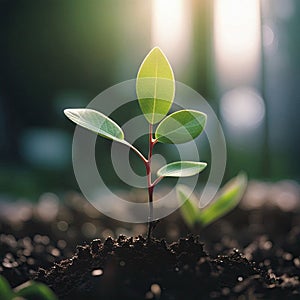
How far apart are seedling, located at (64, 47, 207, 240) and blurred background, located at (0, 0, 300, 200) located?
13.5ft

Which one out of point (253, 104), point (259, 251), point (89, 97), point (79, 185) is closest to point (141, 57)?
point (89, 97)

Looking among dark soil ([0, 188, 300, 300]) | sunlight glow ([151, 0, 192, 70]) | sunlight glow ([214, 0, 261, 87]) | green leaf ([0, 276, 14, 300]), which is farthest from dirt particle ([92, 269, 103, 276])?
sunlight glow ([151, 0, 192, 70])

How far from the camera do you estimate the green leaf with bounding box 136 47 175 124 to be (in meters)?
0.75

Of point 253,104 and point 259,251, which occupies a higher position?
point 259,251

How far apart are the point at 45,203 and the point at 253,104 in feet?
12.3

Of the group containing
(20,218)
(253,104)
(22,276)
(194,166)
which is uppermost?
(194,166)

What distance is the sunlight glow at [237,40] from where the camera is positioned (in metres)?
4.79

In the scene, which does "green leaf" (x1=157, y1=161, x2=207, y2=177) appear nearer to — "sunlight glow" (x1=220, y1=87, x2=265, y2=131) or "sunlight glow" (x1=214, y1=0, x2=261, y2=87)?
"sunlight glow" (x1=214, y1=0, x2=261, y2=87)

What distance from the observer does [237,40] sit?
16.6 feet

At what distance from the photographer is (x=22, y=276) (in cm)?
91

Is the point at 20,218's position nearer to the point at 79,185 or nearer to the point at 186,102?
the point at 79,185

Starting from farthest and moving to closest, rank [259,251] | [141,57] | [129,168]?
[141,57]
[129,168]
[259,251]

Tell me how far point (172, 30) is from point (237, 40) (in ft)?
1.96

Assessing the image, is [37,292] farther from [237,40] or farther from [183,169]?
[237,40]
